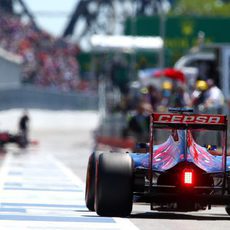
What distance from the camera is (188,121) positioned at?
46.2 ft

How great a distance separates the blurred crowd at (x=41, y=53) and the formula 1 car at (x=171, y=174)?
111494mm

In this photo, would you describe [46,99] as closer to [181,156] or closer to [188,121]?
[188,121]

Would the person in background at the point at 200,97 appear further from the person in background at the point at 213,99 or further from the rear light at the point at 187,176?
the rear light at the point at 187,176

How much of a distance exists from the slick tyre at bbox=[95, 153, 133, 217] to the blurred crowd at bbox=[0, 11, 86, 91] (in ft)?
367

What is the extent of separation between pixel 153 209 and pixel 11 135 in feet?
112

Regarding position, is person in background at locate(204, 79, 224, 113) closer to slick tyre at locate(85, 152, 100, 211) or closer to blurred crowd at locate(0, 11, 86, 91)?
slick tyre at locate(85, 152, 100, 211)

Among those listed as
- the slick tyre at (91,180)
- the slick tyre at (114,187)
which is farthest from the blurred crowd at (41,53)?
the slick tyre at (114,187)

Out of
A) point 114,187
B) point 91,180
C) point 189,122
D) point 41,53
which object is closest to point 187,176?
point 189,122

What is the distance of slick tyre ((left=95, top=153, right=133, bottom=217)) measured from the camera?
13.6m

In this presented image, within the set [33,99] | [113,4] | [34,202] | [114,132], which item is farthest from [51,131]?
[34,202]

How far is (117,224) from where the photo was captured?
13156 mm

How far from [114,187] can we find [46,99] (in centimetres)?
8488

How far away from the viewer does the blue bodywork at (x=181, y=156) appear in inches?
549

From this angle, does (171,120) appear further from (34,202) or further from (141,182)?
(34,202)
